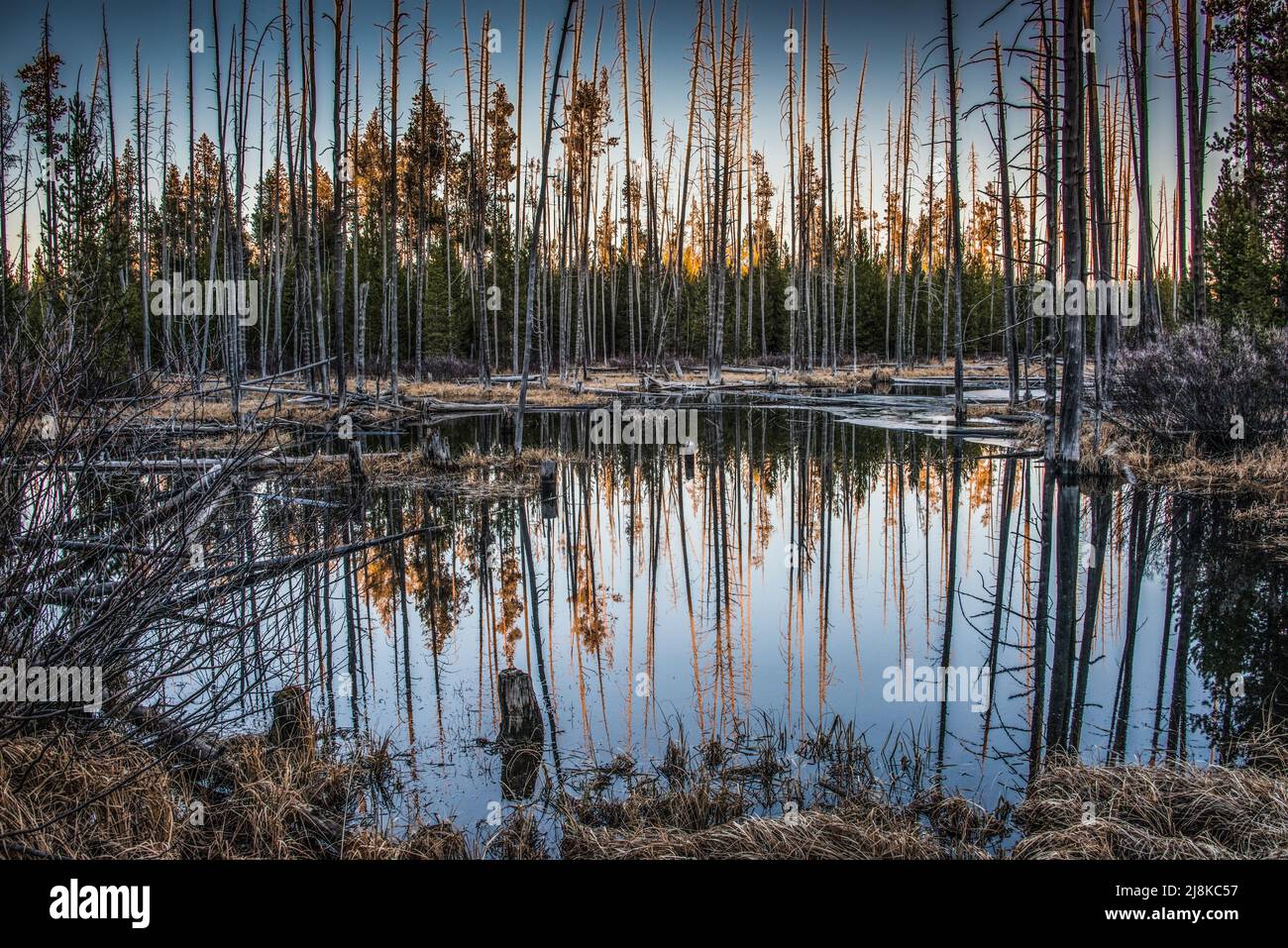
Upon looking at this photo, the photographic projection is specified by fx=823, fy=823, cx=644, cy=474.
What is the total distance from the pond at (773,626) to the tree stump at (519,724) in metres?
0.14

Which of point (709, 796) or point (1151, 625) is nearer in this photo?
point (709, 796)

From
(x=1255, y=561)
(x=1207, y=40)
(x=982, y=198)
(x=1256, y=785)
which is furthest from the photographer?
(x=982, y=198)

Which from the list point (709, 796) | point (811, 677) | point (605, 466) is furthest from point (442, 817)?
point (605, 466)

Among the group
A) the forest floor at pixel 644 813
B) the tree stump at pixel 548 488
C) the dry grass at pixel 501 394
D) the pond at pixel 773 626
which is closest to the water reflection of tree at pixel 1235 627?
the pond at pixel 773 626

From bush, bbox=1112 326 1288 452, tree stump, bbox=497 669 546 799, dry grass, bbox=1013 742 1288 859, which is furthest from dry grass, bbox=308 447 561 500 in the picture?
bush, bbox=1112 326 1288 452

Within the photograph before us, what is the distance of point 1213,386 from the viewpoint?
12273 mm

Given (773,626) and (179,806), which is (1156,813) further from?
(179,806)

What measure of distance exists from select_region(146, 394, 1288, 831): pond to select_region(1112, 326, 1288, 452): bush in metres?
2.20

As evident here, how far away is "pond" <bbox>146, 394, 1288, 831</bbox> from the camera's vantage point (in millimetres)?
4645

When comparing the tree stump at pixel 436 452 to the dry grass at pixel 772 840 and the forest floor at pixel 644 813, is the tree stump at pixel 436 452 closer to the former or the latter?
the forest floor at pixel 644 813

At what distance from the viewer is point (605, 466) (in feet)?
50.0

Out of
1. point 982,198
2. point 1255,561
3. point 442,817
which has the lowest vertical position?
point 442,817

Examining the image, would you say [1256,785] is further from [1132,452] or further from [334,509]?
[1132,452]
